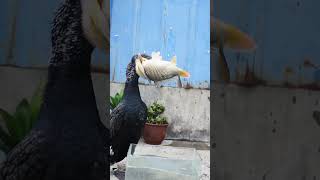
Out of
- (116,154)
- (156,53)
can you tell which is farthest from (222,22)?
(156,53)

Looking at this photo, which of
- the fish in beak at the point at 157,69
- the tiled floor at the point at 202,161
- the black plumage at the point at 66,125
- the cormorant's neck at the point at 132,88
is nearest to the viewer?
the black plumage at the point at 66,125

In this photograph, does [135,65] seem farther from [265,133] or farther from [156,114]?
[265,133]

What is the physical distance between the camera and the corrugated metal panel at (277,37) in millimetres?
2072

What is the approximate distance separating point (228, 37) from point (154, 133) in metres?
2.92

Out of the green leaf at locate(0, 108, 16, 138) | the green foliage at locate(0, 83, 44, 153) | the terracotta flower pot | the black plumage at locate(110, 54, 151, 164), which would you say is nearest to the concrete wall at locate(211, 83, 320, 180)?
the green foliage at locate(0, 83, 44, 153)

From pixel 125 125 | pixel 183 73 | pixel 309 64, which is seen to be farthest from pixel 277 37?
pixel 183 73

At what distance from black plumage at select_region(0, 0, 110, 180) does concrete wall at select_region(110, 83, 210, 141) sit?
304cm

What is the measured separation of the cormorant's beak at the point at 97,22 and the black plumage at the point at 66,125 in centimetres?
3

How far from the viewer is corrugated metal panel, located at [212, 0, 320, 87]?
207 cm

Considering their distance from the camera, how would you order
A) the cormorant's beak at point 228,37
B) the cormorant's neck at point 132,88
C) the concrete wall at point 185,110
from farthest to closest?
the concrete wall at point 185,110
the cormorant's neck at point 132,88
the cormorant's beak at point 228,37

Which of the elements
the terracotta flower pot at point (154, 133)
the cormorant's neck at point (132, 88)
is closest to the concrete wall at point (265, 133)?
the cormorant's neck at point (132, 88)

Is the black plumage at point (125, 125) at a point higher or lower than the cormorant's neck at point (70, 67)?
lower

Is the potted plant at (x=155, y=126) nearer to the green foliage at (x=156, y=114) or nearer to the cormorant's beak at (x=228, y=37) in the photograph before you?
the green foliage at (x=156, y=114)

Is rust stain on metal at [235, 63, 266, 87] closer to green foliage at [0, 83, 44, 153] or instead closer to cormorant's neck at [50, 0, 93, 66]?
cormorant's neck at [50, 0, 93, 66]
